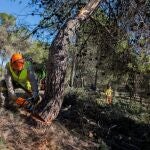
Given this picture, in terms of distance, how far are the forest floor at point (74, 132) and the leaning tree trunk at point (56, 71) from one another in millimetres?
357

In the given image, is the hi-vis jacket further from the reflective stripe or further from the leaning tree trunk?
the leaning tree trunk

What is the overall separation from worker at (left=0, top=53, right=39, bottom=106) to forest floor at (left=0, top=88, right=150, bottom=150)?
0.39 metres

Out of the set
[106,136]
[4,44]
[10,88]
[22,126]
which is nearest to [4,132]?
[22,126]

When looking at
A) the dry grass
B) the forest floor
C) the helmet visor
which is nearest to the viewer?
the dry grass

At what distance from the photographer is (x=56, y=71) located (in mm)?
8875

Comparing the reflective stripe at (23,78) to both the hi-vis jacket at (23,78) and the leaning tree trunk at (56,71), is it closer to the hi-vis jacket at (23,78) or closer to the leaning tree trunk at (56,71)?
the hi-vis jacket at (23,78)

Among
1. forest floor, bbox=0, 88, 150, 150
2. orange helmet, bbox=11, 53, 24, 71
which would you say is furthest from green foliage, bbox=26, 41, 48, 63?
orange helmet, bbox=11, 53, 24, 71

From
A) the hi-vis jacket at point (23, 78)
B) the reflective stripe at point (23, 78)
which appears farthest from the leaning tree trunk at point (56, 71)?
the reflective stripe at point (23, 78)

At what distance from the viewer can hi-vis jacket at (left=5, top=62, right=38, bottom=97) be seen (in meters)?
9.09

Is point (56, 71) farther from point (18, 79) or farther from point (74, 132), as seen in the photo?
point (74, 132)

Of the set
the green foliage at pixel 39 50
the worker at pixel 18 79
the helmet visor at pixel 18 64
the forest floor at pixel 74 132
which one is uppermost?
the green foliage at pixel 39 50

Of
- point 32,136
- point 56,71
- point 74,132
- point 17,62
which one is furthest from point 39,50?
point 32,136

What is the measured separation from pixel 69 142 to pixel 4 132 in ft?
4.93

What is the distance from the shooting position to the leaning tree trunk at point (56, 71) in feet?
29.1
